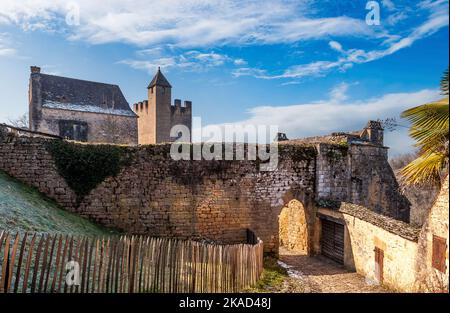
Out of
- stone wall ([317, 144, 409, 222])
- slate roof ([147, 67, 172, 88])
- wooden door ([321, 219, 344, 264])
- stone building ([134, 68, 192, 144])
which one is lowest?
wooden door ([321, 219, 344, 264])

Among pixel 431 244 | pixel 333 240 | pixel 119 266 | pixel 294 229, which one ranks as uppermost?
pixel 431 244

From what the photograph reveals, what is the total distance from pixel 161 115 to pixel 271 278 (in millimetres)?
32305

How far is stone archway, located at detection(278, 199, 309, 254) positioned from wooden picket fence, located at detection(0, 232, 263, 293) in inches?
284

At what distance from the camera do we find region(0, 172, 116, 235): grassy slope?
26.8 feet

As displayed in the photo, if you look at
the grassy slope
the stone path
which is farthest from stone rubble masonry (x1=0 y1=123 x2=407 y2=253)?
the stone path

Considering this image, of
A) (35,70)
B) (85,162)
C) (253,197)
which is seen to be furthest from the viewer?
(35,70)

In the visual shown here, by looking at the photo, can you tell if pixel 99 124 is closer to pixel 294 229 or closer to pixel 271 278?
pixel 294 229

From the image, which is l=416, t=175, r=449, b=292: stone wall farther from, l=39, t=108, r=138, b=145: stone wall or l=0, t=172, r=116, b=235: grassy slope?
l=39, t=108, r=138, b=145: stone wall

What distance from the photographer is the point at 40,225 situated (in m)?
8.61

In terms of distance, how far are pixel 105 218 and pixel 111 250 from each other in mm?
5914

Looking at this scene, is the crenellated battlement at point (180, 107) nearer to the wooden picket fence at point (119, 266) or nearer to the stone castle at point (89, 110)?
the stone castle at point (89, 110)

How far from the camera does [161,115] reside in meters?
39.2

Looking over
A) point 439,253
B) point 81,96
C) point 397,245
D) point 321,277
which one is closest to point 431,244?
point 439,253
